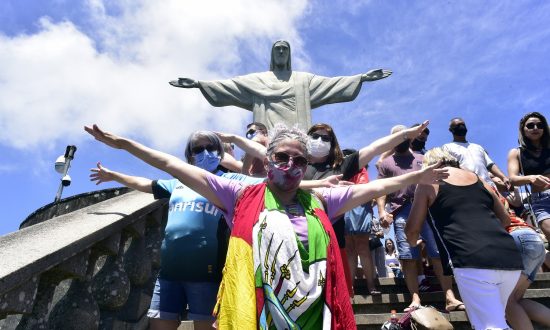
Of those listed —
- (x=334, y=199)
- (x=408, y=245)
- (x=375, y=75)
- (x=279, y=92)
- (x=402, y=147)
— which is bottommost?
(x=408, y=245)

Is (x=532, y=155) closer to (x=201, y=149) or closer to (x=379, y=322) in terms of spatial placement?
(x=379, y=322)

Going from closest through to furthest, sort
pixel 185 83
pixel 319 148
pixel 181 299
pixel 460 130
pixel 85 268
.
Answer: pixel 85 268 → pixel 181 299 → pixel 319 148 → pixel 460 130 → pixel 185 83

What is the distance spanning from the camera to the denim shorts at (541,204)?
12.1 feet

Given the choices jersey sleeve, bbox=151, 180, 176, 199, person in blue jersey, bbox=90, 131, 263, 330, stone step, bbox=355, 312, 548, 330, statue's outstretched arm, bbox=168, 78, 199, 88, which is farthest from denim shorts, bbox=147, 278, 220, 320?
statue's outstretched arm, bbox=168, 78, 199, 88

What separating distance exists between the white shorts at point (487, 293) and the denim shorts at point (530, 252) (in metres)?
0.39

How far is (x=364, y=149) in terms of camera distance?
10.0ft

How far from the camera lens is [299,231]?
2.00 m

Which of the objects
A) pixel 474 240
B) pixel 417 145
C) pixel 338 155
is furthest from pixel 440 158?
pixel 417 145

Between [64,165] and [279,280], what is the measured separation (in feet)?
36.8

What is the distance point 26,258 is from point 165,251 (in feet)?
2.63

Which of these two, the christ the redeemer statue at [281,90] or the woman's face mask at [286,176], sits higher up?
the christ the redeemer statue at [281,90]

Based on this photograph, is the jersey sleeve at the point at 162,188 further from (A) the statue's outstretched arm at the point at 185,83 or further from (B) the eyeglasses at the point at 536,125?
(A) the statue's outstretched arm at the point at 185,83

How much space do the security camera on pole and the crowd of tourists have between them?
9044 millimetres

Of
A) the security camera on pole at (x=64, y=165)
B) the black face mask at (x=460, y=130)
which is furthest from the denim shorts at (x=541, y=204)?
the security camera on pole at (x=64, y=165)
